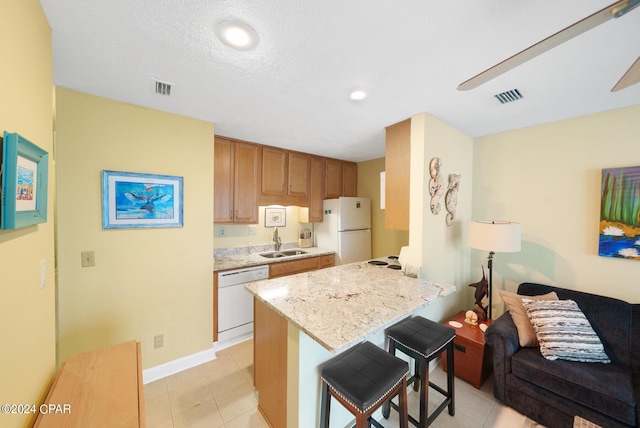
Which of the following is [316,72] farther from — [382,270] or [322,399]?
[322,399]

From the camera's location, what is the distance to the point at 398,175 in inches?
91.7

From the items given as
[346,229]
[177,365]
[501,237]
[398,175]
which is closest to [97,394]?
[177,365]

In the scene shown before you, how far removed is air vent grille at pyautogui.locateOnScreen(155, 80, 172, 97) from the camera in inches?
66.4

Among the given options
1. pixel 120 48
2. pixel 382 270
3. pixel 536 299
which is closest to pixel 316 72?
pixel 120 48

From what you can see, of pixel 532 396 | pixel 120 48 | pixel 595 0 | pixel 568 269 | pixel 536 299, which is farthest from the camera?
pixel 568 269

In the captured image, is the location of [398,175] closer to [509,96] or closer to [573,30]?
[509,96]

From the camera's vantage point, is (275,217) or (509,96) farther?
(275,217)

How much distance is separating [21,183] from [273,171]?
2.54 meters

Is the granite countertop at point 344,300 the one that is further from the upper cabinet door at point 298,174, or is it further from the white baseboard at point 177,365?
the upper cabinet door at point 298,174

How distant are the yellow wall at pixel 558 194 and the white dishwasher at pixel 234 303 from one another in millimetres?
2919

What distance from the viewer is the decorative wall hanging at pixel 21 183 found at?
73 cm

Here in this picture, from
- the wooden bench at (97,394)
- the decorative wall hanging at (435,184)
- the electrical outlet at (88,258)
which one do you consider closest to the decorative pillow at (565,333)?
the decorative wall hanging at (435,184)

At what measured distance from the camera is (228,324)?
8.79 feet

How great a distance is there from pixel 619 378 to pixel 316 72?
9.61 feet
